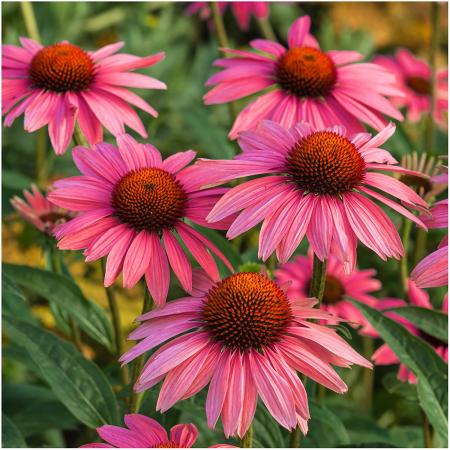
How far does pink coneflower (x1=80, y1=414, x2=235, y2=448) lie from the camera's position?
2.81 ft

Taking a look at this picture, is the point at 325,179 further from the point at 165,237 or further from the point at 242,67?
the point at 242,67

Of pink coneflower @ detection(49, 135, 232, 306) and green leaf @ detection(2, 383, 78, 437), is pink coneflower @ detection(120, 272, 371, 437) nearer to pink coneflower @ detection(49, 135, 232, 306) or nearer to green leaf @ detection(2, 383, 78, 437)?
pink coneflower @ detection(49, 135, 232, 306)

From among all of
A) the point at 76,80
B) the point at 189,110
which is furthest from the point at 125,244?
the point at 189,110

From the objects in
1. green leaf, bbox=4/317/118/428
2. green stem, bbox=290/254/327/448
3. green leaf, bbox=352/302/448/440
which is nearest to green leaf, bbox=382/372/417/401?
green leaf, bbox=352/302/448/440

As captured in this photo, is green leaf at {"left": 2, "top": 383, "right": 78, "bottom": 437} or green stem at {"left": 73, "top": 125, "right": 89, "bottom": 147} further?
green leaf at {"left": 2, "top": 383, "right": 78, "bottom": 437}

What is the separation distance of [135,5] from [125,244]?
2631 mm

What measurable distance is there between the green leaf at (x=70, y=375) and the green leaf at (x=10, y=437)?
0.27 ft

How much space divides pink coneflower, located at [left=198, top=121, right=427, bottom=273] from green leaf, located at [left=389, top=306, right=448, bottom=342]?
190 millimetres

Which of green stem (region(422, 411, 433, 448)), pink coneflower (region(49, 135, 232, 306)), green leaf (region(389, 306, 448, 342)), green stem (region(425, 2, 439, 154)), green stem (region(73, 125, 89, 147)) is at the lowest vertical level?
green stem (region(422, 411, 433, 448))

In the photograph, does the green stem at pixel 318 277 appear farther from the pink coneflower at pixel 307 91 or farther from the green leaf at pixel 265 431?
the pink coneflower at pixel 307 91

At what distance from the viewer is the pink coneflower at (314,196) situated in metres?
0.94

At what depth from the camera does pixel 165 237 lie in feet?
3.41

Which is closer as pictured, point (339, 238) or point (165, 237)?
point (339, 238)

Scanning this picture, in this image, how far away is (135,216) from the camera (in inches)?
40.9
